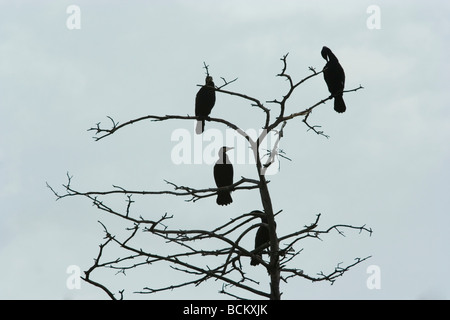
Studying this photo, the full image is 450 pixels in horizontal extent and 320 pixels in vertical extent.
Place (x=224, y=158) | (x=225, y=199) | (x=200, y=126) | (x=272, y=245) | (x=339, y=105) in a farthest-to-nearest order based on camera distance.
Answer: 1. (x=339, y=105)
2. (x=200, y=126)
3. (x=224, y=158)
4. (x=225, y=199)
5. (x=272, y=245)

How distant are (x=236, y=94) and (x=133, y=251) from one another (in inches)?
64.3

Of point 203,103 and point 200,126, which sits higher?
point 203,103

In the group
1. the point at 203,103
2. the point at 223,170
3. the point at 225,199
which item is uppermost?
the point at 203,103

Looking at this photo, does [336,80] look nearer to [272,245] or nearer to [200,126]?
[200,126]

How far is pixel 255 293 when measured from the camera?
606 centimetres

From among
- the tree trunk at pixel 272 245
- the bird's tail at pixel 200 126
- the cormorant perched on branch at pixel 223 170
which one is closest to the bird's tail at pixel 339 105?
the cormorant perched on branch at pixel 223 170

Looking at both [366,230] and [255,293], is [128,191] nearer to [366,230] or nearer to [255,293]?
[255,293]

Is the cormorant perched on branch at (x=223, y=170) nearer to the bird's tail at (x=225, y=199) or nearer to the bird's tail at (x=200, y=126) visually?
the bird's tail at (x=225, y=199)

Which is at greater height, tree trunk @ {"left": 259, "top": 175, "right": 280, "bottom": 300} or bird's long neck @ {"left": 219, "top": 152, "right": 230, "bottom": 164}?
bird's long neck @ {"left": 219, "top": 152, "right": 230, "bottom": 164}

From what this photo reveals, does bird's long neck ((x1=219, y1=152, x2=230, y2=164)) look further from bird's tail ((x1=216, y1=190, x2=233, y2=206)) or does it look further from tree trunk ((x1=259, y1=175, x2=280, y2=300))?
tree trunk ((x1=259, y1=175, x2=280, y2=300))

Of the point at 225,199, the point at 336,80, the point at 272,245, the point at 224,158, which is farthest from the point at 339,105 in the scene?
the point at 272,245

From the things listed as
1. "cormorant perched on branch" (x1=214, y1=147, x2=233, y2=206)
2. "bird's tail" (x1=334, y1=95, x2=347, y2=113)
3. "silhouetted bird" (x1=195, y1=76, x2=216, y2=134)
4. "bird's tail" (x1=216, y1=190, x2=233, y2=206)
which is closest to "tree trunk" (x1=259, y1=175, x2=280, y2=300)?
"bird's tail" (x1=216, y1=190, x2=233, y2=206)

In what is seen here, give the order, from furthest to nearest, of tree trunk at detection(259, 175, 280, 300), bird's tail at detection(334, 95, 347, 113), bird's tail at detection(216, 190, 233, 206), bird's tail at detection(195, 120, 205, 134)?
bird's tail at detection(334, 95, 347, 113), bird's tail at detection(195, 120, 205, 134), bird's tail at detection(216, 190, 233, 206), tree trunk at detection(259, 175, 280, 300)
